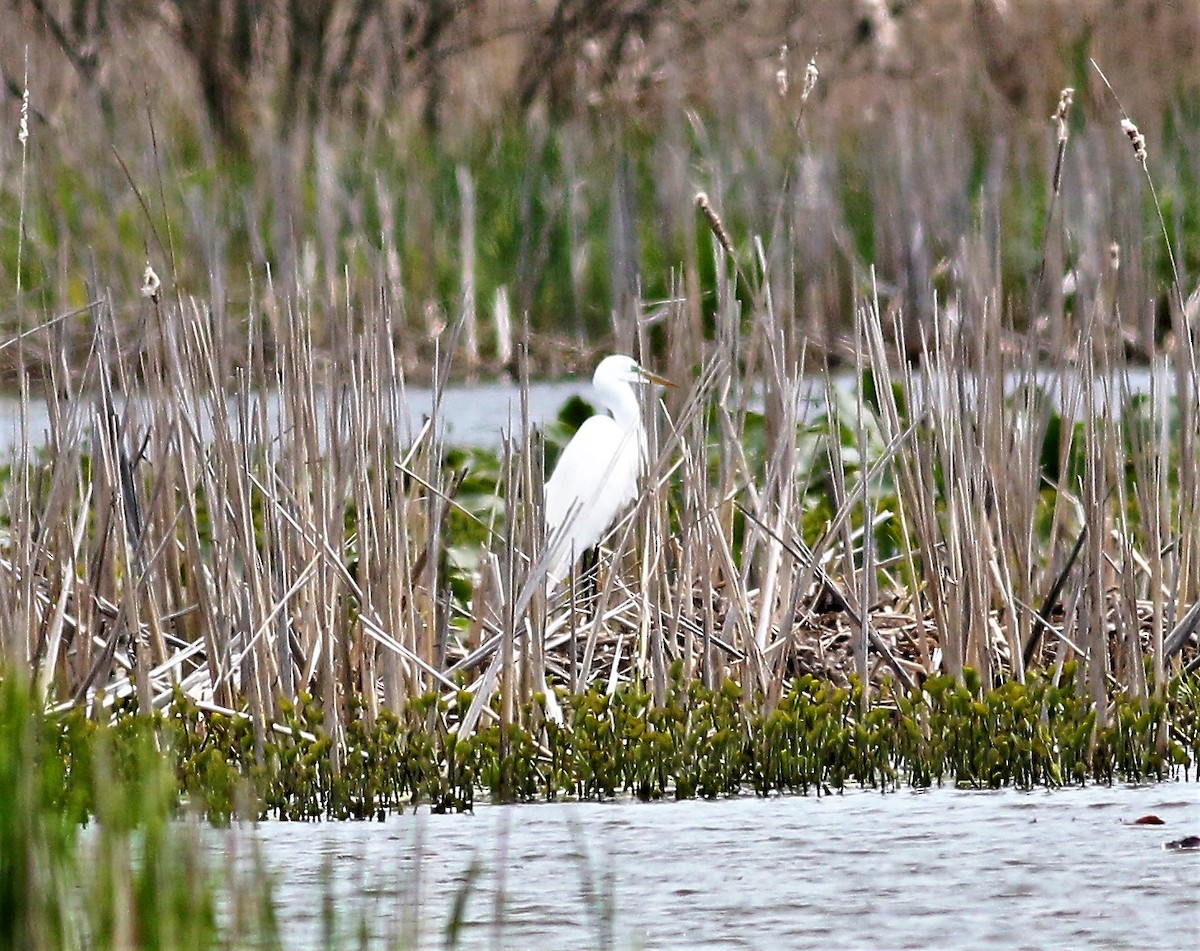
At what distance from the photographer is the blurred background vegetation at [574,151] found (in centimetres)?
607

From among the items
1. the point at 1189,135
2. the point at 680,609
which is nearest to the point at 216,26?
the point at 1189,135

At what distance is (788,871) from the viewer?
121 inches

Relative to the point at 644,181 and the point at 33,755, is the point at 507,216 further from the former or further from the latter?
the point at 33,755

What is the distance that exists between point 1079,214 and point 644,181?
8.52ft

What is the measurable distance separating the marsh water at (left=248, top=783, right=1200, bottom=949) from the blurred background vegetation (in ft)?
3.27

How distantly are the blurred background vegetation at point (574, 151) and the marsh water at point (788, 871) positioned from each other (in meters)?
1.00

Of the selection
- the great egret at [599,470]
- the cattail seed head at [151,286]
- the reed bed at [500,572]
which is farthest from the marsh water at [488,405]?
the cattail seed head at [151,286]

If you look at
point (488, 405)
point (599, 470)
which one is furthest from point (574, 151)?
point (599, 470)

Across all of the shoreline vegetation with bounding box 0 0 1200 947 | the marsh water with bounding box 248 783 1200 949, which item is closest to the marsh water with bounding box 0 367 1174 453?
the shoreline vegetation with bounding box 0 0 1200 947

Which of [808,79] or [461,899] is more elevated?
[808,79]

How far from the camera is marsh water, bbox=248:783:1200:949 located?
2752 mm

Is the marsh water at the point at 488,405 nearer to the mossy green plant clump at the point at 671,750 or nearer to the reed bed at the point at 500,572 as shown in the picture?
the reed bed at the point at 500,572

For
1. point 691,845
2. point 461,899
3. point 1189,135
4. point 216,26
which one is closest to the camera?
point 461,899

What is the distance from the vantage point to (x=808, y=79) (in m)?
3.77
